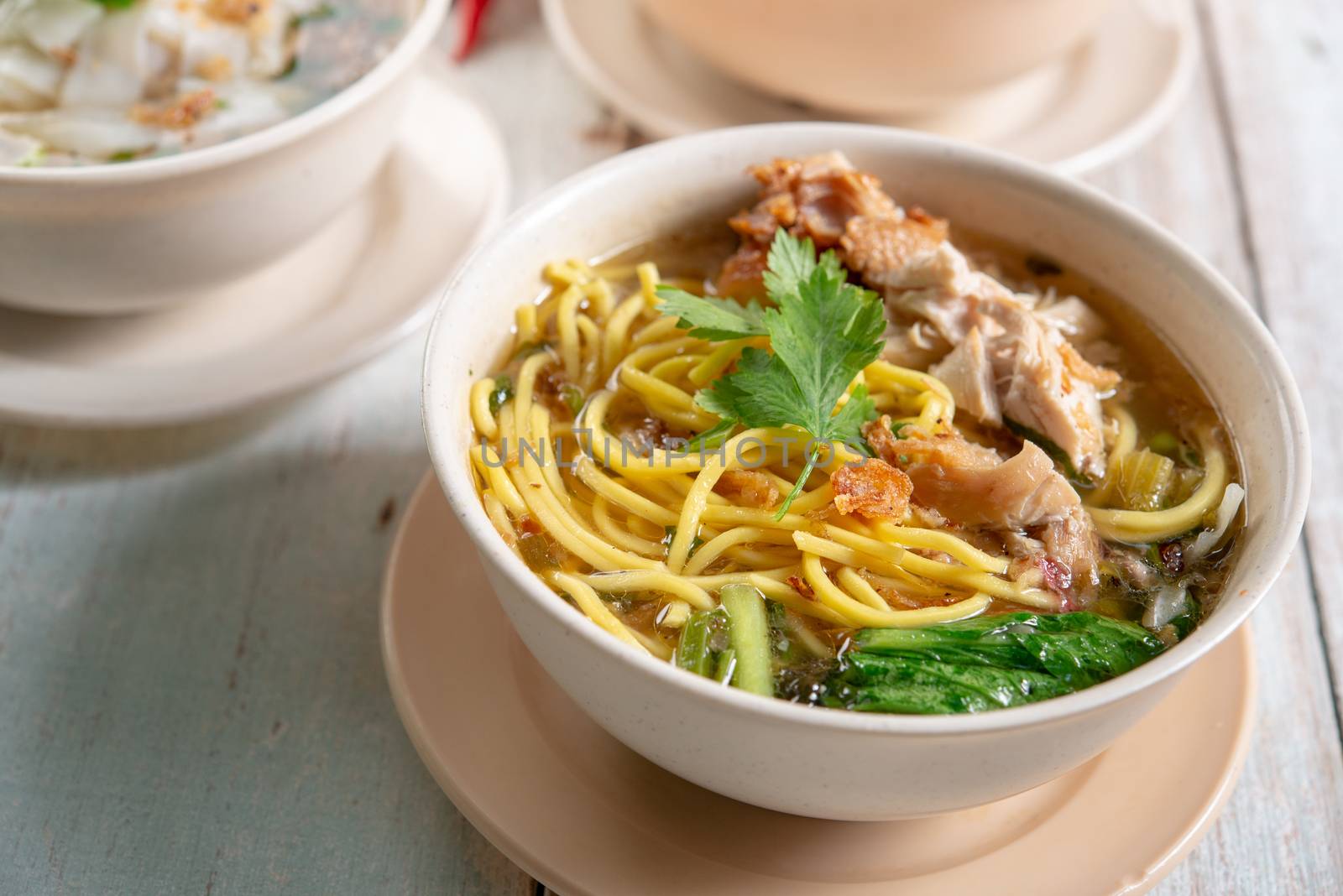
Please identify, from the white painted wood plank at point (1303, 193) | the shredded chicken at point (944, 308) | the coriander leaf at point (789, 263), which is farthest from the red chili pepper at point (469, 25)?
the white painted wood plank at point (1303, 193)

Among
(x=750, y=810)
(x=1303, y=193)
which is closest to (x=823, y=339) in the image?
(x=750, y=810)

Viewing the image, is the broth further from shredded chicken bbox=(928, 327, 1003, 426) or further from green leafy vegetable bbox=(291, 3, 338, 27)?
green leafy vegetable bbox=(291, 3, 338, 27)

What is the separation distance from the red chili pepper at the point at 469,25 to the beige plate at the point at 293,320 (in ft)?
2.00

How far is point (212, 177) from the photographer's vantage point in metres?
2.68

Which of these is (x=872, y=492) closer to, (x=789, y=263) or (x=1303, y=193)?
(x=789, y=263)

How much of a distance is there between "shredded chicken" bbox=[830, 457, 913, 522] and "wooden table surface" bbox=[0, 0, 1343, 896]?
0.69m

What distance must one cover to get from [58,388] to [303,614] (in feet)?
2.79

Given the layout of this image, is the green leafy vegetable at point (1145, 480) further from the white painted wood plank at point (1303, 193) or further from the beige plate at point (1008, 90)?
the beige plate at point (1008, 90)

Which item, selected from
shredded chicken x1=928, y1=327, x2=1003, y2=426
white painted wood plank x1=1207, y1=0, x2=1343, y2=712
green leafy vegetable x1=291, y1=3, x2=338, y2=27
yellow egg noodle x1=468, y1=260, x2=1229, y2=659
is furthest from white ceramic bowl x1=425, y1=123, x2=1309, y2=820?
green leafy vegetable x1=291, y1=3, x2=338, y2=27

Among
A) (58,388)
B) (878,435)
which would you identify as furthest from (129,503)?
(878,435)

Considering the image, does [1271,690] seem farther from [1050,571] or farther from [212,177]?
[212,177]

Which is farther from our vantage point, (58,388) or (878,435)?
(58,388)

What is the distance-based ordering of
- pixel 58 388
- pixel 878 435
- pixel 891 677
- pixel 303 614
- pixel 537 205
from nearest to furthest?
pixel 891 677, pixel 878 435, pixel 537 205, pixel 303 614, pixel 58 388

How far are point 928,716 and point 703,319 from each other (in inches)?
37.4
